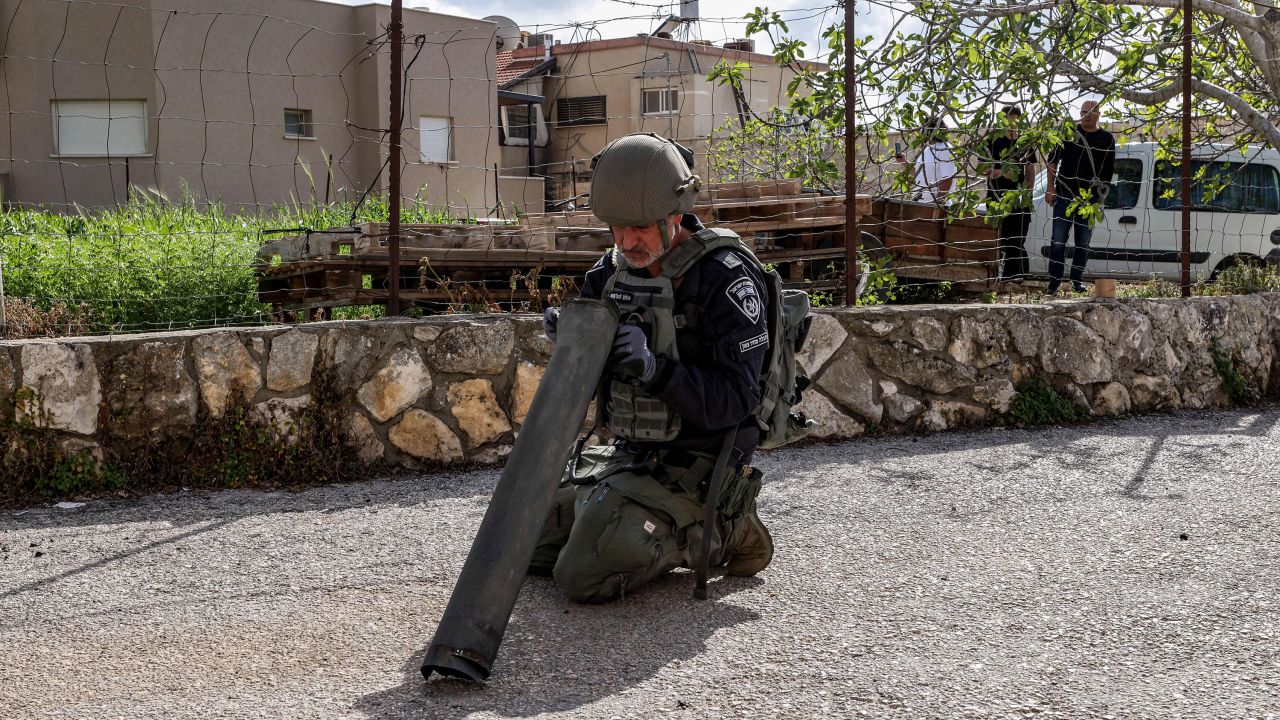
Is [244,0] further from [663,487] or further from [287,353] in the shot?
[663,487]

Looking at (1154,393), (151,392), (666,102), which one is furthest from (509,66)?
(151,392)

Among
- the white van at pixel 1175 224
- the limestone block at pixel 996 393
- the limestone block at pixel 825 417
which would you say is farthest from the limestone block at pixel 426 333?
the white van at pixel 1175 224

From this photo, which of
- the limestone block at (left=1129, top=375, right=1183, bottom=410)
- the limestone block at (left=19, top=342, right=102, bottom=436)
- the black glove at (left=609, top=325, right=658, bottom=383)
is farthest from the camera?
the limestone block at (left=1129, top=375, right=1183, bottom=410)

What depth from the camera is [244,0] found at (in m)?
22.1

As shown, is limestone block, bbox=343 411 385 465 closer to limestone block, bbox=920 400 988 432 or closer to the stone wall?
the stone wall

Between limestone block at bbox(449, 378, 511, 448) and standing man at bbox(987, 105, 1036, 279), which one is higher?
standing man at bbox(987, 105, 1036, 279)

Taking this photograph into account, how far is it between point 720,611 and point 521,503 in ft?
2.61

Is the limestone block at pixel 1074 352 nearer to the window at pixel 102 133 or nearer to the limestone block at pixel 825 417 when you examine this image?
the limestone block at pixel 825 417

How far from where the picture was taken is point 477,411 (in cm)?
586

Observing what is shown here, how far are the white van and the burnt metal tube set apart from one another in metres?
9.43

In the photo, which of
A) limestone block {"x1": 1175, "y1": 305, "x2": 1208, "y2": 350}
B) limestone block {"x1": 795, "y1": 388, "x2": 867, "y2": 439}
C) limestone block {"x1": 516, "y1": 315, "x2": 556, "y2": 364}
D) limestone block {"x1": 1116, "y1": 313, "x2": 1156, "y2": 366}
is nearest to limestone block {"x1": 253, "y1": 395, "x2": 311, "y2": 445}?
limestone block {"x1": 516, "y1": 315, "x2": 556, "y2": 364}

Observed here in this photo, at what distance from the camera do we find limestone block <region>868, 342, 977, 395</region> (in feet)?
22.1

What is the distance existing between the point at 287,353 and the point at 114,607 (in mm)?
1913

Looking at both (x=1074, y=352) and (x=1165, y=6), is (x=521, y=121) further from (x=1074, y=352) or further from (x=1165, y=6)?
(x=1074, y=352)
